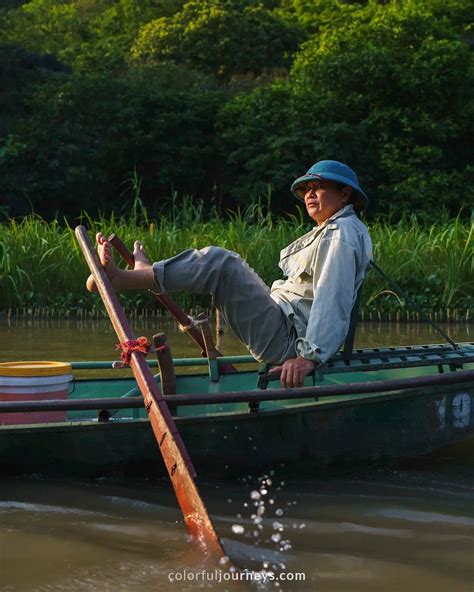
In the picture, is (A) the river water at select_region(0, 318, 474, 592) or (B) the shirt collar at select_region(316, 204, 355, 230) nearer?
(A) the river water at select_region(0, 318, 474, 592)

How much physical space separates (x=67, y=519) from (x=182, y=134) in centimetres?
1789

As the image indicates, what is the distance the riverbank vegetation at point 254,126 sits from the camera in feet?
63.1

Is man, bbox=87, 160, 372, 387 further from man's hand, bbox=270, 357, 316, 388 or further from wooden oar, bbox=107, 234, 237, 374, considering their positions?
wooden oar, bbox=107, 234, 237, 374

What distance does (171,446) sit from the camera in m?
3.64

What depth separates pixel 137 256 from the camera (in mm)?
4418

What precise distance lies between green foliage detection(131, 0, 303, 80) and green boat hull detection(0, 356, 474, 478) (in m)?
22.2

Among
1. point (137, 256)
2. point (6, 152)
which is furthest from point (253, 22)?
point (137, 256)

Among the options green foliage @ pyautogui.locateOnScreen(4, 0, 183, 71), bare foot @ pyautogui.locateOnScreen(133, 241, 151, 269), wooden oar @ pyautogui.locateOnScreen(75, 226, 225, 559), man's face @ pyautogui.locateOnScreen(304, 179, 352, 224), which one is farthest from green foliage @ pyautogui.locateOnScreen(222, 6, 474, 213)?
wooden oar @ pyautogui.locateOnScreen(75, 226, 225, 559)

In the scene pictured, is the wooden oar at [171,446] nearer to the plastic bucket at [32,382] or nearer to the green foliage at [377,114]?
the plastic bucket at [32,382]

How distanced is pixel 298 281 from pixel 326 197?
0.37m

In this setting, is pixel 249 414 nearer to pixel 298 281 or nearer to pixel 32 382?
pixel 298 281

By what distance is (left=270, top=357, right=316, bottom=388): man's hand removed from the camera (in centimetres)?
411

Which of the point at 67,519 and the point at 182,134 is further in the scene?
the point at 182,134

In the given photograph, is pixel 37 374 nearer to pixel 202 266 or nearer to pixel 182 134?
pixel 202 266
